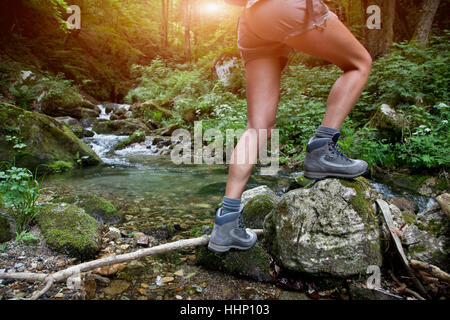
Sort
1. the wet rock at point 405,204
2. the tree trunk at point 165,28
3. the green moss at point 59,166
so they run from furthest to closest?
the tree trunk at point 165,28 < the green moss at point 59,166 < the wet rock at point 405,204

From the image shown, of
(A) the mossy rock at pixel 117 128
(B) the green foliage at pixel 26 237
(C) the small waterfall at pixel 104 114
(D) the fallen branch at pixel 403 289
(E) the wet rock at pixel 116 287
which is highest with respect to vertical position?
(C) the small waterfall at pixel 104 114

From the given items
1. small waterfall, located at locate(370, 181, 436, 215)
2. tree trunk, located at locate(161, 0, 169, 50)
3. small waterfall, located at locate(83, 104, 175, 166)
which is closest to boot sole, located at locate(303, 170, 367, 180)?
small waterfall, located at locate(370, 181, 436, 215)

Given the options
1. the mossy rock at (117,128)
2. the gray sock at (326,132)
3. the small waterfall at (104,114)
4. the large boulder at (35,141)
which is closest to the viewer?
the gray sock at (326,132)

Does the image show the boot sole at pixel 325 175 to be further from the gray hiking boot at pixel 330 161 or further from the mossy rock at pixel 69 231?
the mossy rock at pixel 69 231

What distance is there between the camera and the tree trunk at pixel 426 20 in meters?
8.23

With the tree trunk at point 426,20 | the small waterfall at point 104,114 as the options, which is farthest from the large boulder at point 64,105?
the tree trunk at point 426,20

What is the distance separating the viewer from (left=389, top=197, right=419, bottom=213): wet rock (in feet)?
11.7

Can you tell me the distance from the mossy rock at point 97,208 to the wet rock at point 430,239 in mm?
2851

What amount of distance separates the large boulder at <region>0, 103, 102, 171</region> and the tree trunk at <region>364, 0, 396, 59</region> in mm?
10594

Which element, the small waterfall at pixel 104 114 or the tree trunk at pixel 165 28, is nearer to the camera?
the small waterfall at pixel 104 114

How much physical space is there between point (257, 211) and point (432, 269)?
1466mm

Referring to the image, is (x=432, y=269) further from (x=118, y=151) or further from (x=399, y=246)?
(x=118, y=151)

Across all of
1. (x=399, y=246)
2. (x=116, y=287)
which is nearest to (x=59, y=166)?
(x=116, y=287)

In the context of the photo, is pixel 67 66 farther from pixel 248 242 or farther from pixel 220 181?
pixel 248 242
